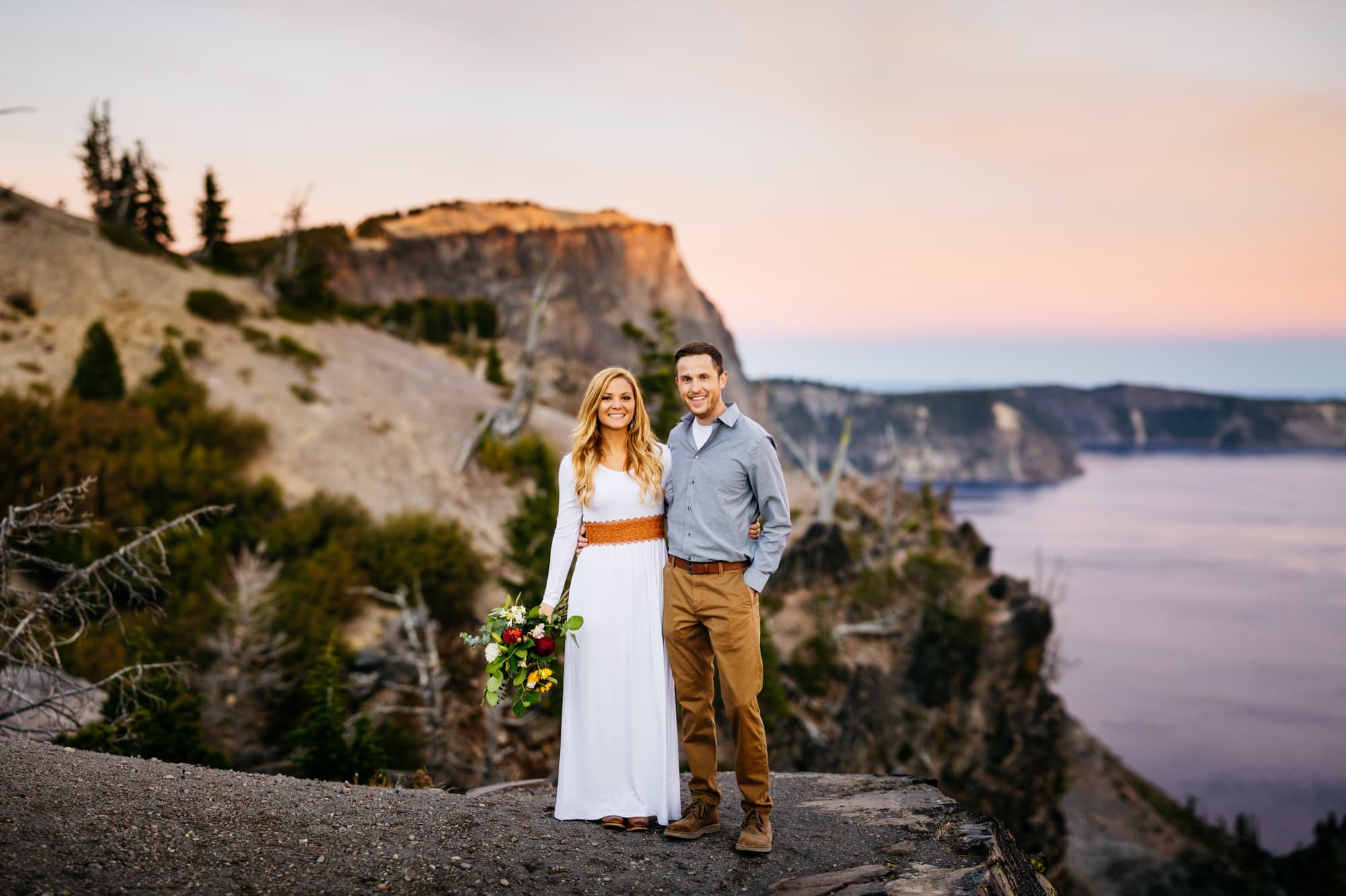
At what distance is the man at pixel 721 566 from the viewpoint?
4.79 m

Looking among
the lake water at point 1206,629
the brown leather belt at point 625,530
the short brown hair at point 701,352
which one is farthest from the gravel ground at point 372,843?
the lake water at point 1206,629

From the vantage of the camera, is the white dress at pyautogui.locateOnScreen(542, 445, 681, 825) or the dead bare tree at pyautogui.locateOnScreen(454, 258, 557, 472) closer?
the white dress at pyautogui.locateOnScreen(542, 445, 681, 825)

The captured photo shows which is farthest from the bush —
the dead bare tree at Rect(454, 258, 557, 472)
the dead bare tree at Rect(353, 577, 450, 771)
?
the dead bare tree at Rect(353, 577, 450, 771)

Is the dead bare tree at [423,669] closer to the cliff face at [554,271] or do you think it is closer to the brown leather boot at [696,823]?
the brown leather boot at [696,823]

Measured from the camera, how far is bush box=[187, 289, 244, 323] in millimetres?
29953

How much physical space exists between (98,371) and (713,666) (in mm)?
25640

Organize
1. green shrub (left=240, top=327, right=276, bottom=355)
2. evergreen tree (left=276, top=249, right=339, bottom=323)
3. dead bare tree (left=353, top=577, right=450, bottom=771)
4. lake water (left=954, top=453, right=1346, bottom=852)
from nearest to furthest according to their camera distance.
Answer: dead bare tree (left=353, top=577, right=450, bottom=771) < green shrub (left=240, top=327, right=276, bottom=355) < evergreen tree (left=276, top=249, right=339, bottom=323) < lake water (left=954, top=453, right=1346, bottom=852)

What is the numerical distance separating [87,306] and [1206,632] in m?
77.2

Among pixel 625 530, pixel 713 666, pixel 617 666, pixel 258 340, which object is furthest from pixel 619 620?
pixel 258 340

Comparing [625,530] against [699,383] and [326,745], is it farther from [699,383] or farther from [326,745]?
[326,745]

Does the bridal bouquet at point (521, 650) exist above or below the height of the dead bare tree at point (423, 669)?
above

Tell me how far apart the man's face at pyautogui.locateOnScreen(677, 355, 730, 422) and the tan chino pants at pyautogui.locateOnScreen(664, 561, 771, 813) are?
0.98 m

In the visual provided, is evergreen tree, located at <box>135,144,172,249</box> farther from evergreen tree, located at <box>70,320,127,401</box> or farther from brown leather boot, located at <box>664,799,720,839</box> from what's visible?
brown leather boot, located at <box>664,799,720,839</box>

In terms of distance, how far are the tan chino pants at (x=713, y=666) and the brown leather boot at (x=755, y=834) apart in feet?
0.17
